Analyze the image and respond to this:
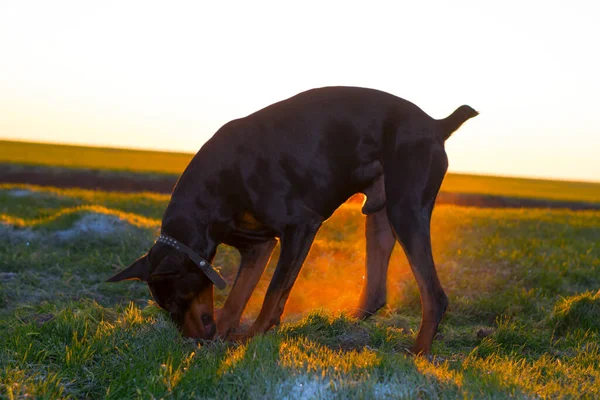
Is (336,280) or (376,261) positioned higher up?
(376,261)

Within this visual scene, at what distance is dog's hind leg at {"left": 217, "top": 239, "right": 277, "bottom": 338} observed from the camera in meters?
5.37

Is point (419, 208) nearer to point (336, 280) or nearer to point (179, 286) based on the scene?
point (179, 286)

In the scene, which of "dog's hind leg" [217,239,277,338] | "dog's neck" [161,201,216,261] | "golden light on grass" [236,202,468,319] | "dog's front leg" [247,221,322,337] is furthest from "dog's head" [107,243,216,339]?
"golden light on grass" [236,202,468,319]

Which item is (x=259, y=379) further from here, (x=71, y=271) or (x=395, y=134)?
(x=71, y=271)

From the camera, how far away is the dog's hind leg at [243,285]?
5.37m

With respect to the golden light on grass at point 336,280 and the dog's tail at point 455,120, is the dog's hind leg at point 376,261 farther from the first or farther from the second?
the dog's tail at point 455,120

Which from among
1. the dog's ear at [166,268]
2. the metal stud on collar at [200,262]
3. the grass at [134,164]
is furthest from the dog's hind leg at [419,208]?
the grass at [134,164]

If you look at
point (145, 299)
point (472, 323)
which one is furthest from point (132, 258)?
point (472, 323)

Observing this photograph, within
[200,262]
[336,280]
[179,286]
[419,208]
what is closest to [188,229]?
[200,262]

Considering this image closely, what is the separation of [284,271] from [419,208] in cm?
119

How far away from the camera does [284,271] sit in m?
4.86

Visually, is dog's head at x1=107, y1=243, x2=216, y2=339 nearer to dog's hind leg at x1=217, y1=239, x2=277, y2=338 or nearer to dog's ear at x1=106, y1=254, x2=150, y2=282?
dog's ear at x1=106, y1=254, x2=150, y2=282

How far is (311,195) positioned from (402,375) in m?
1.79

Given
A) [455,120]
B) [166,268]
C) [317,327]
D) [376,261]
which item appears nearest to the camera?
[166,268]
